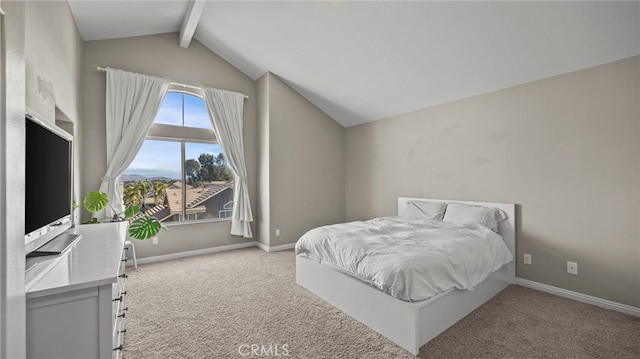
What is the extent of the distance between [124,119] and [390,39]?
138 inches

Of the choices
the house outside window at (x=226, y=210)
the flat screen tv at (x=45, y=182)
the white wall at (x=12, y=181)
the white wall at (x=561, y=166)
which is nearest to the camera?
the white wall at (x=12, y=181)

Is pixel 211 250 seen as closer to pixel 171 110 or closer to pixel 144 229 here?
pixel 144 229

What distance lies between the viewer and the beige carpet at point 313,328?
198cm

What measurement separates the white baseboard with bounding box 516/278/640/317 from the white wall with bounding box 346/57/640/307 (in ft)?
0.14

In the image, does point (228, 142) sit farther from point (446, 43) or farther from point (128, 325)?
point (446, 43)

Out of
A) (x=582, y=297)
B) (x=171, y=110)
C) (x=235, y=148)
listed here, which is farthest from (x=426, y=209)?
(x=171, y=110)

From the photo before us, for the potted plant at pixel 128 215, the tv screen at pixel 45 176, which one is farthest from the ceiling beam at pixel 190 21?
the potted plant at pixel 128 215

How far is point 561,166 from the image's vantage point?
9.53ft

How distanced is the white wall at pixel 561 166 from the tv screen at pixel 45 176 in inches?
155

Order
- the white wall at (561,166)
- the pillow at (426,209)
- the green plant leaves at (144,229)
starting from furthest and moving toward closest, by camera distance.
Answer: the pillow at (426,209) < the green plant leaves at (144,229) < the white wall at (561,166)

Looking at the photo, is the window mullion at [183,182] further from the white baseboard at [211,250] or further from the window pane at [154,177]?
the white baseboard at [211,250]

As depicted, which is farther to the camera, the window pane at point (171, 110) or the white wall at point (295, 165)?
the white wall at point (295, 165)

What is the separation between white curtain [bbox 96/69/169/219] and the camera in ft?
12.2

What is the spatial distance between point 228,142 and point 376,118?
2.46m
